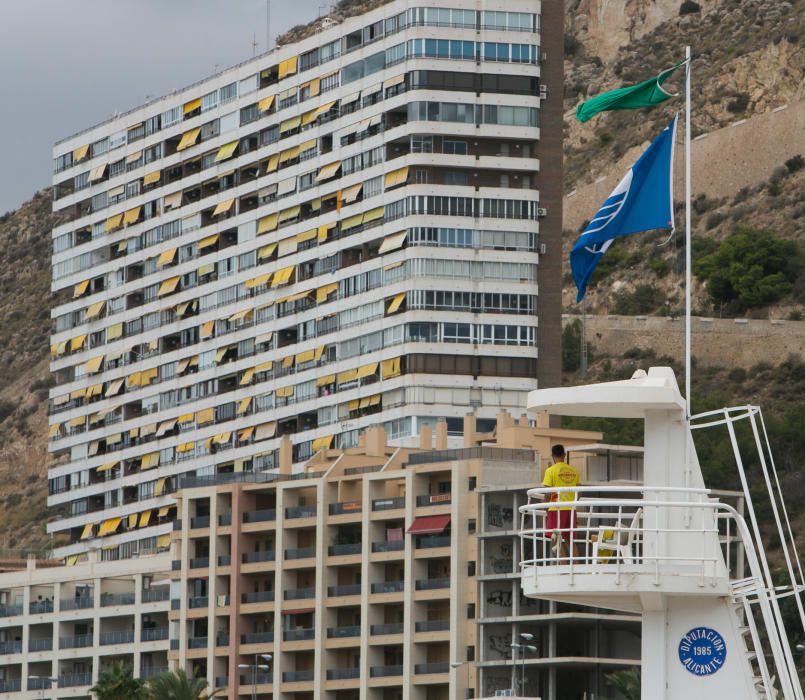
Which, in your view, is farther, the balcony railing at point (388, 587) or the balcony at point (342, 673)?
the balcony at point (342, 673)

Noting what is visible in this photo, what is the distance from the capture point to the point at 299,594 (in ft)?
380

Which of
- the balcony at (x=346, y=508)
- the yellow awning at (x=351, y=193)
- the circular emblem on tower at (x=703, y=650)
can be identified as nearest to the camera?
the circular emblem on tower at (x=703, y=650)

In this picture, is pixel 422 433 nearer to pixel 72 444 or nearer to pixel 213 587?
pixel 213 587

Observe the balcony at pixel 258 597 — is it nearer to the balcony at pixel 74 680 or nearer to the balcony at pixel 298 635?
the balcony at pixel 298 635

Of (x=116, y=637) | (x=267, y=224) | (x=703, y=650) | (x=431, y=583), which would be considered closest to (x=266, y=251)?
(x=267, y=224)

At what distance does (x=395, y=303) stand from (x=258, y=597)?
79.5 feet

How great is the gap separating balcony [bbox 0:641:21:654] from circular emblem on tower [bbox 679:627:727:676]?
111797mm

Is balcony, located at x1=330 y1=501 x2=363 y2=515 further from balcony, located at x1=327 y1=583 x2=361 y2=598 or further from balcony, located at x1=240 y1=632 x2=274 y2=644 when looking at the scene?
balcony, located at x1=240 y1=632 x2=274 y2=644

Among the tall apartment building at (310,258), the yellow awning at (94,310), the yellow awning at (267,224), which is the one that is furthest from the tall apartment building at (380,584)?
the yellow awning at (94,310)

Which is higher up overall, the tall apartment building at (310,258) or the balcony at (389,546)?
the tall apartment building at (310,258)

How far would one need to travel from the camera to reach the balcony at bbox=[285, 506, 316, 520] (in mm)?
116875

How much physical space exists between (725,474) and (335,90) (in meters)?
34.4

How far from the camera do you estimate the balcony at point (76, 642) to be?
12925 cm

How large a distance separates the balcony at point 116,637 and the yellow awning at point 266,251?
28874 mm
